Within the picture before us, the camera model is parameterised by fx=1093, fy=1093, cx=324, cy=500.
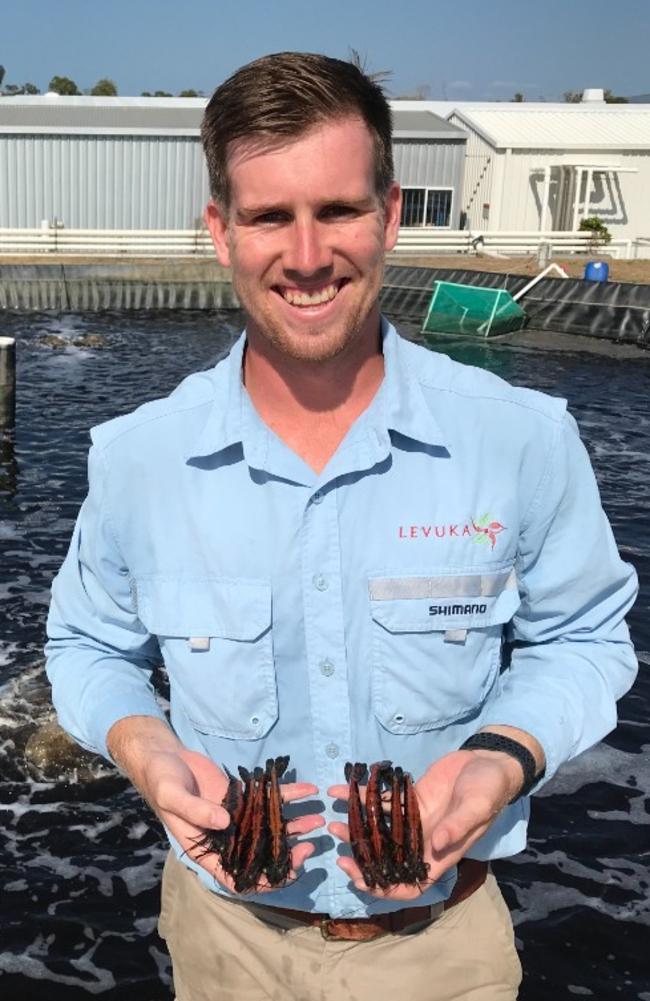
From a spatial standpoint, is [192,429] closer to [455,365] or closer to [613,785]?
[455,365]

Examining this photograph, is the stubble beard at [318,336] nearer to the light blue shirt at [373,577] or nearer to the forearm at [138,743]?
the light blue shirt at [373,577]

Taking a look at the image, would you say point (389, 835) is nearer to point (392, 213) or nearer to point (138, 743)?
point (138, 743)

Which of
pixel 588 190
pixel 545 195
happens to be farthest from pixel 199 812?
pixel 545 195

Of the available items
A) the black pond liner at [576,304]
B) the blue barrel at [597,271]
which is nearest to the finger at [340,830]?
the black pond liner at [576,304]

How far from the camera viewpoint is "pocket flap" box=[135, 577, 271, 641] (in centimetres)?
276

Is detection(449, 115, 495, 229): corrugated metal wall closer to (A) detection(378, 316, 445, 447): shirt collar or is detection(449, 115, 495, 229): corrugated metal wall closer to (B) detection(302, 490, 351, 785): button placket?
(A) detection(378, 316, 445, 447): shirt collar

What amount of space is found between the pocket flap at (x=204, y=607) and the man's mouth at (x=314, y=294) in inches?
27.8

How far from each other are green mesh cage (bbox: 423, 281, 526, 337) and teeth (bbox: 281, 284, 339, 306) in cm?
2480

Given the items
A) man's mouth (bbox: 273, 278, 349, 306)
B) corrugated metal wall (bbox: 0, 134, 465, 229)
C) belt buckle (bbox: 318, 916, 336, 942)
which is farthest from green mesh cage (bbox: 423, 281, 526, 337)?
belt buckle (bbox: 318, 916, 336, 942)

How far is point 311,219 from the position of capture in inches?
103

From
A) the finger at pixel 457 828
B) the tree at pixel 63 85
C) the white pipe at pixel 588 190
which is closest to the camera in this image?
the finger at pixel 457 828

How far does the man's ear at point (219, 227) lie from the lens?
2.79m

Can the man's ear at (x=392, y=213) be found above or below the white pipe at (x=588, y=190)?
above

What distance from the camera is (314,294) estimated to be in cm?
264
